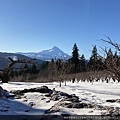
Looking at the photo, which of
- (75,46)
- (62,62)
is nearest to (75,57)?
(75,46)

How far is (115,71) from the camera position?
8.34 m

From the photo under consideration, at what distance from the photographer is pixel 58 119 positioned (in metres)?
5.46

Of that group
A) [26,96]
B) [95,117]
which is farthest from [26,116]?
[26,96]

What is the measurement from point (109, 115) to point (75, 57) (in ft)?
145

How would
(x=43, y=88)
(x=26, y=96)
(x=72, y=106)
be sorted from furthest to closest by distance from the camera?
(x=43, y=88)
(x=26, y=96)
(x=72, y=106)

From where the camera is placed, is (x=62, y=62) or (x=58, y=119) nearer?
(x=58, y=119)

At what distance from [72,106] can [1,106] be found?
7.28ft

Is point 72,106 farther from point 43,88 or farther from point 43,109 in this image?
point 43,88

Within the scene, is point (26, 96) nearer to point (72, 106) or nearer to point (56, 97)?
point (56, 97)

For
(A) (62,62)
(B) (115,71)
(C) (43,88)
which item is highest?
(A) (62,62)

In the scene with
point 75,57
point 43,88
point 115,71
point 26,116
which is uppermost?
point 75,57

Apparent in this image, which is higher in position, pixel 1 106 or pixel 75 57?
pixel 75 57

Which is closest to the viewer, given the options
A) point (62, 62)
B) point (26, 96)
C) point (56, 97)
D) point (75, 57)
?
point (56, 97)

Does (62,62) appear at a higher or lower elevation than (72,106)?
higher
